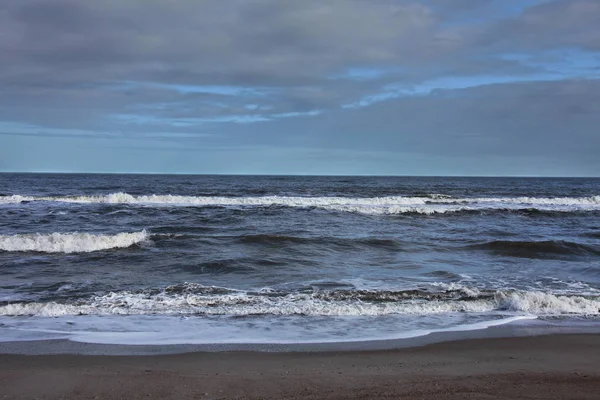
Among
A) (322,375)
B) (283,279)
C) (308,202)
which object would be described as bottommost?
(283,279)

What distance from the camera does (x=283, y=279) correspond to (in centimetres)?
1066

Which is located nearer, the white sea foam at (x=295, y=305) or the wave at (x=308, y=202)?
the white sea foam at (x=295, y=305)

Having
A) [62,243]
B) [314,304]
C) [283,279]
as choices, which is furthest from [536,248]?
[62,243]

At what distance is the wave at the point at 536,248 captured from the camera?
15000mm

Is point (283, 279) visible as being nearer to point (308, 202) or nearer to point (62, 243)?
point (62, 243)

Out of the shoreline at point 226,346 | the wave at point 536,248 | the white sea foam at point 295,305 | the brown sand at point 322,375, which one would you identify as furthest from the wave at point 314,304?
the wave at point 536,248

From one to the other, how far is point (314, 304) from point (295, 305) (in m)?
Result: 0.33

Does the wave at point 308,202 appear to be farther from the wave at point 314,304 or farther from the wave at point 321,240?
the wave at point 314,304

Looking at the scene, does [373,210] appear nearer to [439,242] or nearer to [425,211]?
[425,211]

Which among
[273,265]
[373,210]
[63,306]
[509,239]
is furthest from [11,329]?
[373,210]

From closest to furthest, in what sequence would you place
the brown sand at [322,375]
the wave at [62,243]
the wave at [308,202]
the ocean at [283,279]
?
the brown sand at [322,375], the ocean at [283,279], the wave at [62,243], the wave at [308,202]

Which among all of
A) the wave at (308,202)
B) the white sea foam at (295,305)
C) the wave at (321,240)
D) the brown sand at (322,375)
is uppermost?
the wave at (308,202)

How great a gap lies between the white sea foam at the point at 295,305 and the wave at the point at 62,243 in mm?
6521

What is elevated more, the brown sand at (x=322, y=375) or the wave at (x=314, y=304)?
the brown sand at (x=322, y=375)
